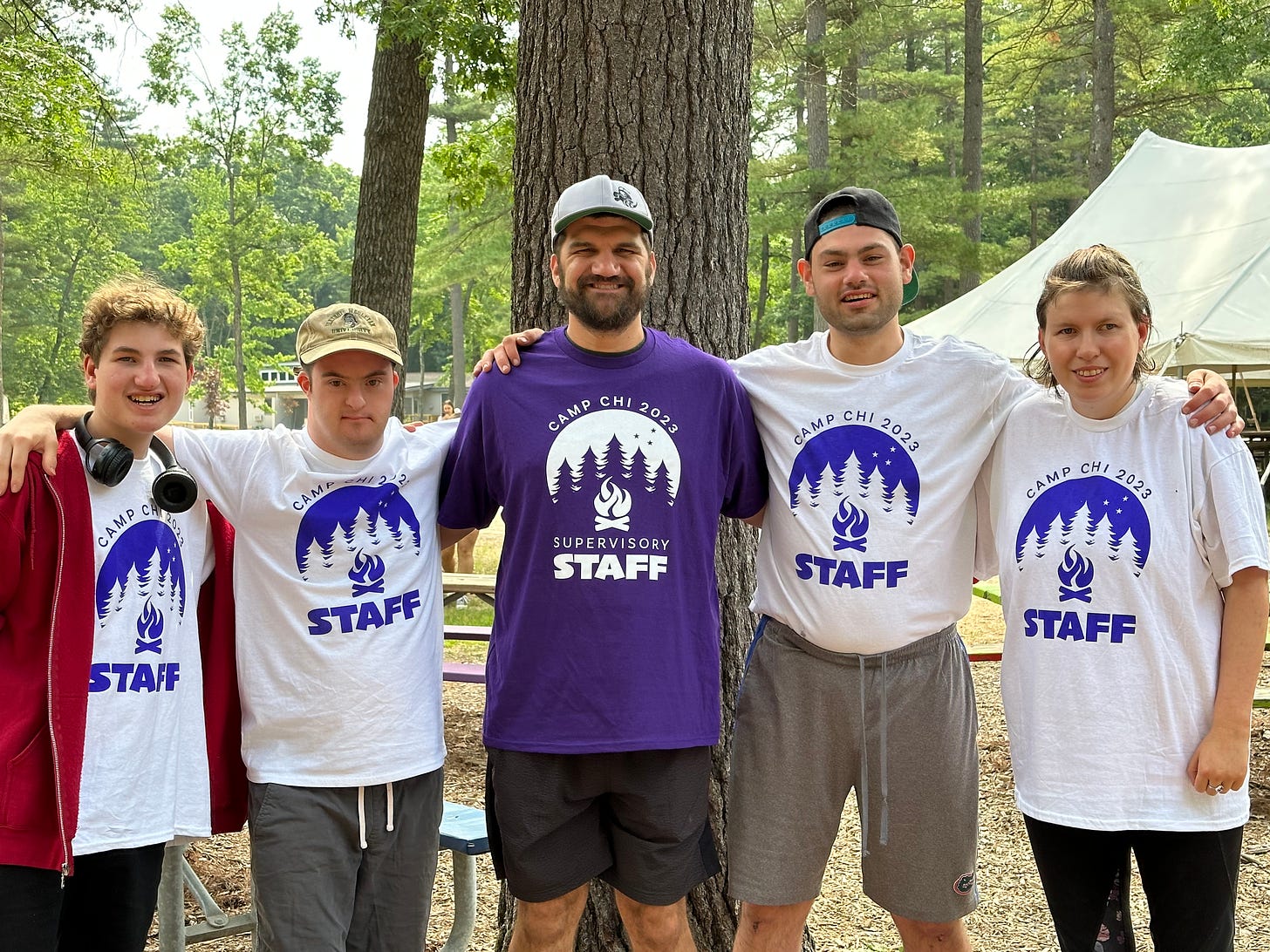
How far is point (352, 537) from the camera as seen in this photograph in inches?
116

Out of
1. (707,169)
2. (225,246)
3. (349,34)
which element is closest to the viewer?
(707,169)

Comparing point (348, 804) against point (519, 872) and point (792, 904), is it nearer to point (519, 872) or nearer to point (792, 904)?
point (519, 872)

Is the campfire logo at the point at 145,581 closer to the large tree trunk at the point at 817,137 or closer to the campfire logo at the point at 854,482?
the campfire logo at the point at 854,482

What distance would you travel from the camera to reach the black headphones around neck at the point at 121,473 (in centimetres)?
268

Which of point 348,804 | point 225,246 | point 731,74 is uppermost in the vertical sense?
point 225,246

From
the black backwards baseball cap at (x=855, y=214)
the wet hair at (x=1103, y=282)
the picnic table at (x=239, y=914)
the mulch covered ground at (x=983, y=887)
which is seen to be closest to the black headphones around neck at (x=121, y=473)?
the picnic table at (x=239, y=914)

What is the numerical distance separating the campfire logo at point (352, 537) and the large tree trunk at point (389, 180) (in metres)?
5.98

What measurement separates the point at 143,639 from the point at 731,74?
8.28ft

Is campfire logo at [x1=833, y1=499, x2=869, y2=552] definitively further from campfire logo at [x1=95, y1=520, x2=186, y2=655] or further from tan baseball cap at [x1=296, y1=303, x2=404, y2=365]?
campfire logo at [x1=95, y1=520, x2=186, y2=655]

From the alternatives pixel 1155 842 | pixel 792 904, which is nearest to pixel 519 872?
pixel 792 904

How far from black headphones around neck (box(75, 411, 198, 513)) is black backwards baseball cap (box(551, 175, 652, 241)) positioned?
118cm

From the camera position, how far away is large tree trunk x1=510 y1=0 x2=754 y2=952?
142 inches

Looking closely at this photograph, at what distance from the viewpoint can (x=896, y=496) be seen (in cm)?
298

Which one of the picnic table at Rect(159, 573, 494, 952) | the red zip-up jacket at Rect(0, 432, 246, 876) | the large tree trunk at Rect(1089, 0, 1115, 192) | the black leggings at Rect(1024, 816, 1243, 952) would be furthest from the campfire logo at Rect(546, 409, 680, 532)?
the large tree trunk at Rect(1089, 0, 1115, 192)
